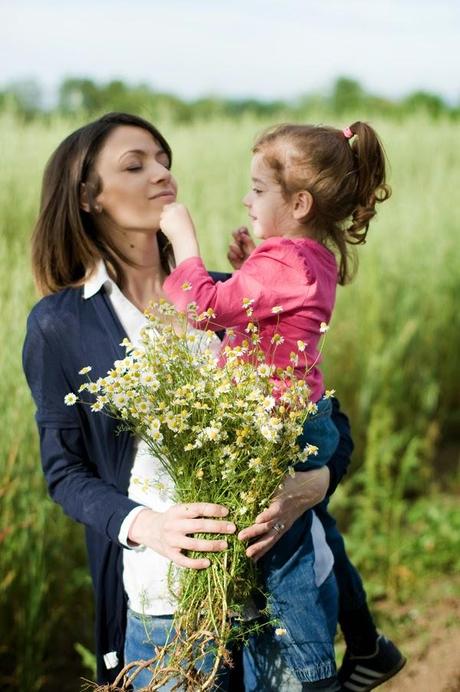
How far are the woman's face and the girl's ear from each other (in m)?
0.30

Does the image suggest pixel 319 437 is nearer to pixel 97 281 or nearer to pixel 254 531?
pixel 254 531

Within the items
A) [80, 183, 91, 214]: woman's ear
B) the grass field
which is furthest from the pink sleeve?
the grass field

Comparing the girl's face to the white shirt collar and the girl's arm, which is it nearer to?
the girl's arm

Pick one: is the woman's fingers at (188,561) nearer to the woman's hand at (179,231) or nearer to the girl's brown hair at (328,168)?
the woman's hand at (179,231)

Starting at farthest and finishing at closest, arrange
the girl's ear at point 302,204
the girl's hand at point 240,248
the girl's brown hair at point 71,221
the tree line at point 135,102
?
1. the tree line at point 135,102
2. the girl's hand at point 240,248
3. the girl's brown hair at point 71,221
4. the girl's ear at point 302,204

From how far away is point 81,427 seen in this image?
209 centimetres

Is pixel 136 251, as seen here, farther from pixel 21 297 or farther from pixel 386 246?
pixel 386 246

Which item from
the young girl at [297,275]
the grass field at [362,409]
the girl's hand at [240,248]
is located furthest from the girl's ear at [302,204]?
the grass field at [362,409]

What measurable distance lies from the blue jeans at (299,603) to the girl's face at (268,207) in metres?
0.48

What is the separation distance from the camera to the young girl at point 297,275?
1925mm

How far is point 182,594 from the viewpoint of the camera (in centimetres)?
179

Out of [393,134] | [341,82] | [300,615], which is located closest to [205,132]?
[393,134]

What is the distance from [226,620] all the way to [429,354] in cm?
415

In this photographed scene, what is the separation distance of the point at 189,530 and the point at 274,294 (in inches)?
21.1
